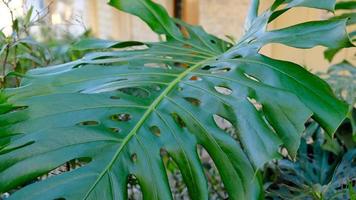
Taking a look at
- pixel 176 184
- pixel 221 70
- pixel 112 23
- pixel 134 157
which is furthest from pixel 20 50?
pixel 112 23

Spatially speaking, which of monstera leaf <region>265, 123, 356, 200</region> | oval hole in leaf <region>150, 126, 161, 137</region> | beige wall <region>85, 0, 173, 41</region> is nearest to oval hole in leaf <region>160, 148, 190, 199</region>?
monstera leaf <region>265, 123, 356, 200</region>

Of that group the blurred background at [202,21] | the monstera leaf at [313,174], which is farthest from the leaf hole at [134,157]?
the blurred background at [202,21]

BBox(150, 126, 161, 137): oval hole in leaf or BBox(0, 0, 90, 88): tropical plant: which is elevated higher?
BBox(0, 0, 90, 88): tropical plant

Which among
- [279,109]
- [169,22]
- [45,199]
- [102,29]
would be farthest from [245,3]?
[45,199]

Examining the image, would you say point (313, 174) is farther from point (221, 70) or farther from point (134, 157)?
point (134, 157)

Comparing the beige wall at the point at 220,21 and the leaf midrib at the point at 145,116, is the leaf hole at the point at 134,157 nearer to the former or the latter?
the leaf midrib at the point at 145,116

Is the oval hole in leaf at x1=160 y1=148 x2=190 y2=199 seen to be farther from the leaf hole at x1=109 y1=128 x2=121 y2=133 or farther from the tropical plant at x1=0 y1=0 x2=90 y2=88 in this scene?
the leaf hole at x1=109 y1=128 x2=121 y2=133
